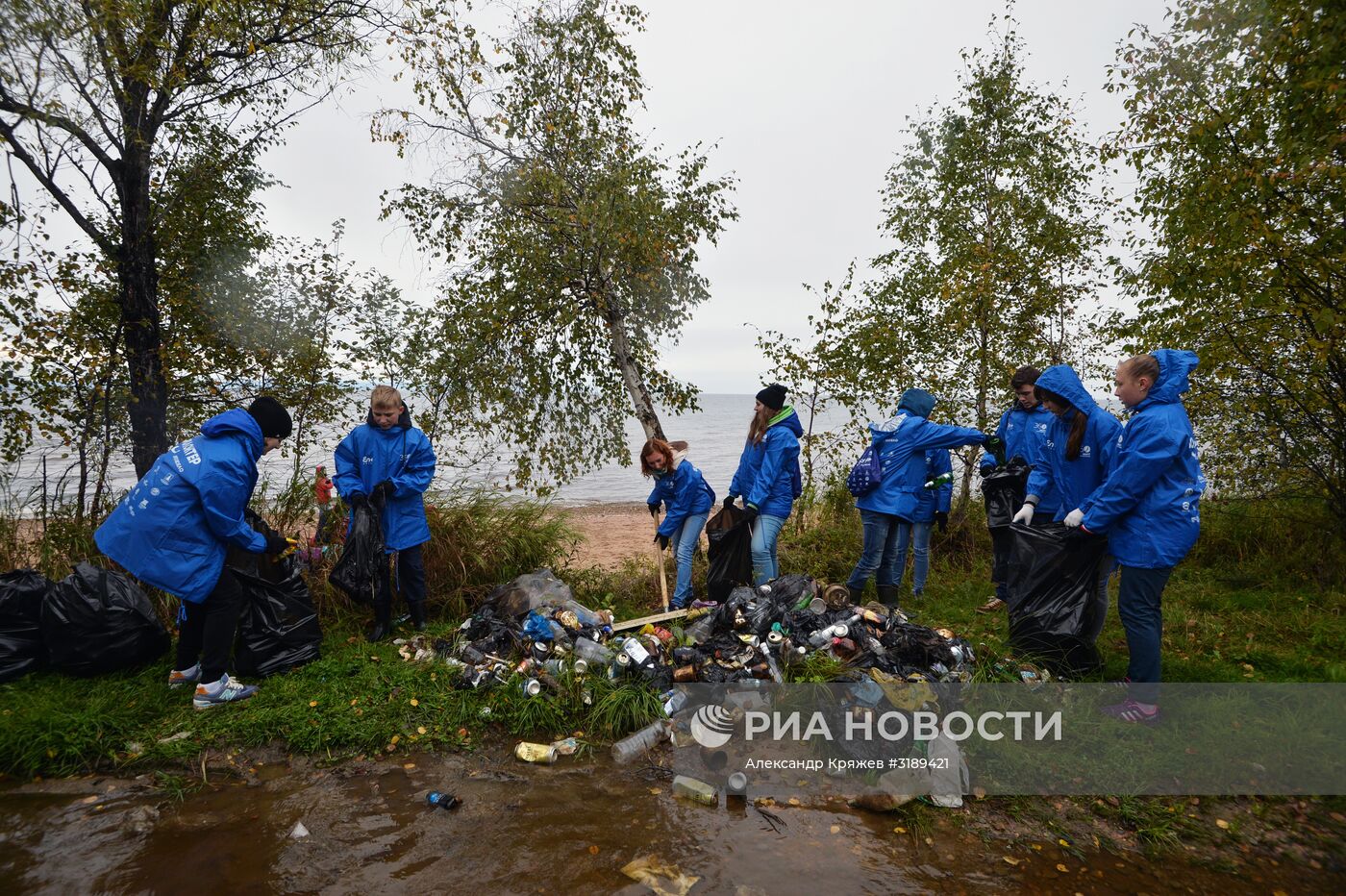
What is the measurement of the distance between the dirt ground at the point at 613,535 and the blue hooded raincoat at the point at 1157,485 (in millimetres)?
3912

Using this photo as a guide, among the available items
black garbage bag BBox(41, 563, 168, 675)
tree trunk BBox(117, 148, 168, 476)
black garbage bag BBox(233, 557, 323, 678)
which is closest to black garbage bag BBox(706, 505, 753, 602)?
black garbage bag BBox(233, 557, 323, 678)

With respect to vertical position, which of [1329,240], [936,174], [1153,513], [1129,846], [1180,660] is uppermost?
[936,174]

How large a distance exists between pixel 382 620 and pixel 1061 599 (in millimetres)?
4506

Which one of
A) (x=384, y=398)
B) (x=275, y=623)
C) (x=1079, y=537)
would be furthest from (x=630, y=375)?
(x=1079, y=537)

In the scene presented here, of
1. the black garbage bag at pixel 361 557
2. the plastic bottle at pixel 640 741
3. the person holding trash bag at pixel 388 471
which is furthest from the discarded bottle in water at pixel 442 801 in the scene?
the person holding trash bag at pixel 388 471

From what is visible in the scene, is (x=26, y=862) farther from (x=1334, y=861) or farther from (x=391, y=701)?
(x=1334, y=861)

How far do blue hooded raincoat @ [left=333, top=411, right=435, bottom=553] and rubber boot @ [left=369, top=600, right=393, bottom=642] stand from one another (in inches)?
16.3

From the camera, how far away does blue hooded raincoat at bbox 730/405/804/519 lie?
16.5 ft

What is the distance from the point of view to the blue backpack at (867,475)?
199 inches

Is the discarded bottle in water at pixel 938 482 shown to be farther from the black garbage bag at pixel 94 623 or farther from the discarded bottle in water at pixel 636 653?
the black garbage bag at pixel 94 623

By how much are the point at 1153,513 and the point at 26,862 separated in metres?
5.15

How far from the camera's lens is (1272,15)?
14.5ft

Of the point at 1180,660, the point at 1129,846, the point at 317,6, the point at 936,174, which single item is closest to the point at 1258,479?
the point at 1180,660

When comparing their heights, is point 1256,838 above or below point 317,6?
below
